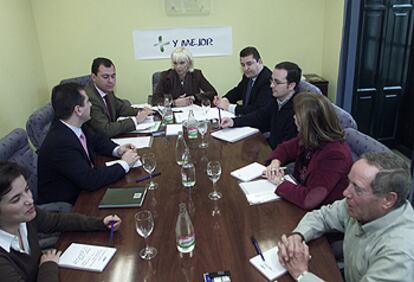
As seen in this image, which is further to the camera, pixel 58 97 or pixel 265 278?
pixel 58 97

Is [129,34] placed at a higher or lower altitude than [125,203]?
higher

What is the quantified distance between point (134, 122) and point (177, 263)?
1.68m

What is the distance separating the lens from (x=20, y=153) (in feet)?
7.22

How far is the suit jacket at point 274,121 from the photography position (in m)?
2.52

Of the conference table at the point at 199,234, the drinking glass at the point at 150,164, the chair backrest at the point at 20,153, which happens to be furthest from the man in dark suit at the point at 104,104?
the drinking glass at the point at 150,164

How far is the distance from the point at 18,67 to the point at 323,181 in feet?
11.3

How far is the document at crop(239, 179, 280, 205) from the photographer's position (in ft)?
5.65

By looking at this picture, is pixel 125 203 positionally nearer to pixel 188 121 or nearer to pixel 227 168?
pixel 227 168

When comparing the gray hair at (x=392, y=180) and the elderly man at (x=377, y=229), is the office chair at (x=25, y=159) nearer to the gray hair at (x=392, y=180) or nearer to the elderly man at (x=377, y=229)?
the elderly man at (x=377, y=229)

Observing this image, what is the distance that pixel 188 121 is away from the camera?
282cm

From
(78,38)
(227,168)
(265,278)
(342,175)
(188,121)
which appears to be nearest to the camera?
(265,278)

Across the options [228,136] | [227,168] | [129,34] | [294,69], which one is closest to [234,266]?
[227,168]

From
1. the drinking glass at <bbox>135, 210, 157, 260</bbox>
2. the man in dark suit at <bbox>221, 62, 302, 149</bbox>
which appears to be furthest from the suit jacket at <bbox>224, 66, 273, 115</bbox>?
the drinking glass at <bbox>135, 210, 157, 260</bbox>

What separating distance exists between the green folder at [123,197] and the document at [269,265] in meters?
0.66
